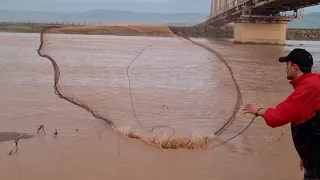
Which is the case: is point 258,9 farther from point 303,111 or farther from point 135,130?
point 303,111

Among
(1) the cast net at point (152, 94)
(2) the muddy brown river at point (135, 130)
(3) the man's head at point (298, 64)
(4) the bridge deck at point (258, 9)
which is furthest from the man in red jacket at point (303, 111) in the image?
(4) the bridge deck at point (258, 9)

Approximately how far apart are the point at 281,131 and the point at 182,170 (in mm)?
2978

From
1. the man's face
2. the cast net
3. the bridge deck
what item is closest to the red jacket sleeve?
the man's face

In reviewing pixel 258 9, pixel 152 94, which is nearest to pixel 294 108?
pixel 152 94

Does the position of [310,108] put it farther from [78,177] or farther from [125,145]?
[125,145]

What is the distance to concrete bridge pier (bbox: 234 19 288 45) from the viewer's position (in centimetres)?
5456

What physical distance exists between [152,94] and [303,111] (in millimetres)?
8959

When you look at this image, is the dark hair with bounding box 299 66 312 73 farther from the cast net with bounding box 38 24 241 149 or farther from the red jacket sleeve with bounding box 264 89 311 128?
the cast net with bounding box 38 24 241 149

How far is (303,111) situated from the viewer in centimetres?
336

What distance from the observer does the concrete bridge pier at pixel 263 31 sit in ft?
179

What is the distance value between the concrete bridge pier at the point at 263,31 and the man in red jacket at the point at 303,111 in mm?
51789

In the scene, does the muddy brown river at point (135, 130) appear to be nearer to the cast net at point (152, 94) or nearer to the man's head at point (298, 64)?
the cast net at point (152, 94)

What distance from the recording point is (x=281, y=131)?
8.29 meters

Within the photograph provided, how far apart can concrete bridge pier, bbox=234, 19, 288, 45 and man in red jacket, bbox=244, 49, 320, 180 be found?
170 feet
